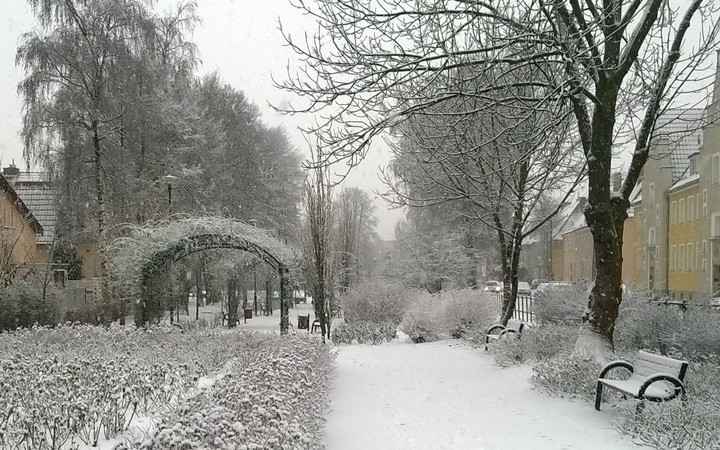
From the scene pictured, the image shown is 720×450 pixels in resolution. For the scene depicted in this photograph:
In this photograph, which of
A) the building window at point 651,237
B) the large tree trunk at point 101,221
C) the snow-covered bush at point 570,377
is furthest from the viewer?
the building window at point 651,237

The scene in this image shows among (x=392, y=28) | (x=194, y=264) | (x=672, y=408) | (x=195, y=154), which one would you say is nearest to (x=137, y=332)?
(x=392, y=28)

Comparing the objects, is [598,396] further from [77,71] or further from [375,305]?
[77,71]

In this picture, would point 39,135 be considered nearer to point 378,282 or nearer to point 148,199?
point 148,199

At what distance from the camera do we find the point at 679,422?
5398mm

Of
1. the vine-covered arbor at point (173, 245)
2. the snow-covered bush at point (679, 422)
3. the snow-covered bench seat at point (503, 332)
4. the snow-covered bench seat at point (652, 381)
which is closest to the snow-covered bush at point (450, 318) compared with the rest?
the snow-covered bench seat at point (503, 332)

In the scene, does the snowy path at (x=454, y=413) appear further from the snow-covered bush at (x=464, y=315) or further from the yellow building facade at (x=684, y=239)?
the yellow building facade at (x=684, y=239)

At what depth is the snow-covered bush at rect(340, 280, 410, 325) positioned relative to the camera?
1773cm

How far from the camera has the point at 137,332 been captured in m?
12.5

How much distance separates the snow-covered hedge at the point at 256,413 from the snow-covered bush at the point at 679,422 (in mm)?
2941

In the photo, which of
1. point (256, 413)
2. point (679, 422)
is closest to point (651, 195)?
point (679, 422)

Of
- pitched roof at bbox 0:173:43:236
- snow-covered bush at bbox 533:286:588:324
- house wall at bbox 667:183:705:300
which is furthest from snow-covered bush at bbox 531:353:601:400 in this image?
pitched roof at bbox 0:173:43:236

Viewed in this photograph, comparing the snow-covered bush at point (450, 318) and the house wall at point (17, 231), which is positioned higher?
the house wall at point (17, 231)

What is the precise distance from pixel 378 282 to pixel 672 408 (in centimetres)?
1353

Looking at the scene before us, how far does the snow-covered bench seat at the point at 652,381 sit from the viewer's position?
20.1ft
